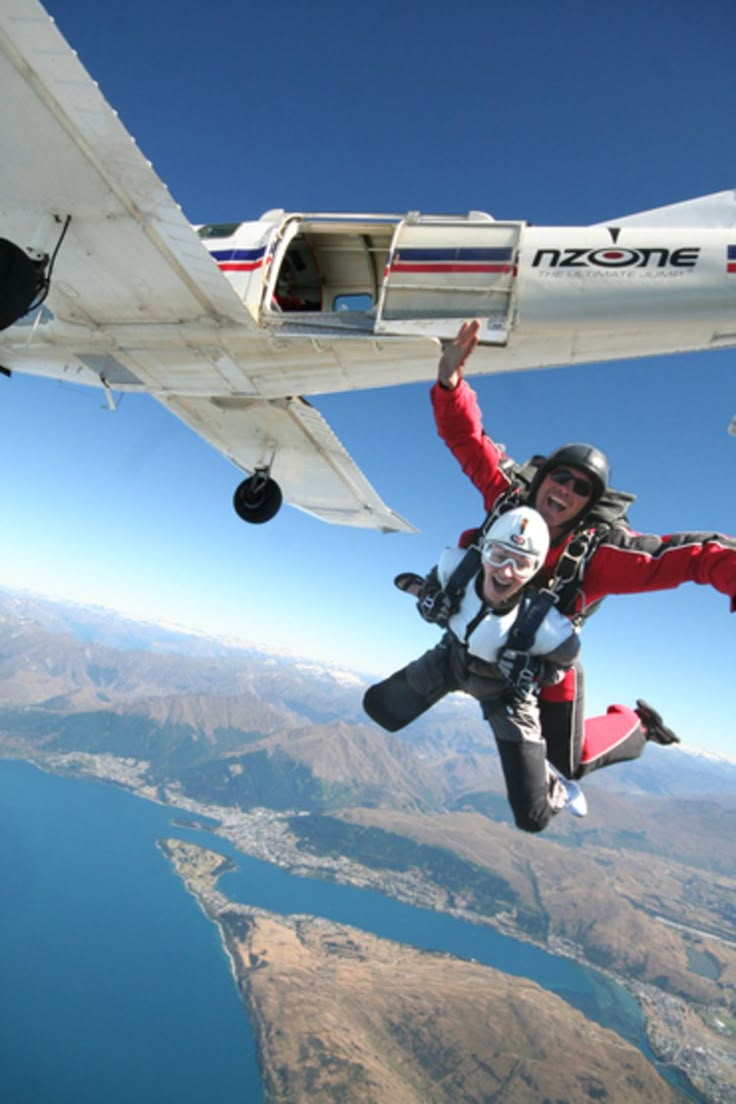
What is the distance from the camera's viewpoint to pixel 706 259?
15.4 ft

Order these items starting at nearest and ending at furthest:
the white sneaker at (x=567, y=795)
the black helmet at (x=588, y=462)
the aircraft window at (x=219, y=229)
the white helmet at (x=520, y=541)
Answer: the white helmet at (x=520, y=541), the black helmet at (x=588, y=462), the white sneaker at (x=567, y=795), the aircraft window at (x=219, y=229)

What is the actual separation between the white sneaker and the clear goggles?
181 cm

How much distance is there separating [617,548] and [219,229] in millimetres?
6728

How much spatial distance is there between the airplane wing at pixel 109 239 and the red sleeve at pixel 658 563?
4523 millimetres

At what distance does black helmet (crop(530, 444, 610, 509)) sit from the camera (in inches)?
131

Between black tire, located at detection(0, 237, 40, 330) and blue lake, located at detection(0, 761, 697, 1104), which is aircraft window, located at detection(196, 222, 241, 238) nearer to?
black tire, located at detection(0, 237, 40, 330)

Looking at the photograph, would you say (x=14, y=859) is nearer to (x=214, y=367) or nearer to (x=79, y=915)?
(x=79, y=915)

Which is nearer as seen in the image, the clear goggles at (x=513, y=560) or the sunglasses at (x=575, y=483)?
the clear goggles at (x=513, y=560)

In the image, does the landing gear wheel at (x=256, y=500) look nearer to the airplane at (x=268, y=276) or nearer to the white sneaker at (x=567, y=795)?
the airplane at (x=268, y=276)

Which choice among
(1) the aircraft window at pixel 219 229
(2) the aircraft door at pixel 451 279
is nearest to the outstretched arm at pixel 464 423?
(2) the aircraft door at pixel 451 279

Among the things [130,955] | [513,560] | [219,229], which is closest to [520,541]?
[513,560]

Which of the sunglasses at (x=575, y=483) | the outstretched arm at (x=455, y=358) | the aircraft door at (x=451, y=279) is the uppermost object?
the aircraft door at (x=451, y=279)

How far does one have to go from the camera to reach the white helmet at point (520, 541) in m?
2.96

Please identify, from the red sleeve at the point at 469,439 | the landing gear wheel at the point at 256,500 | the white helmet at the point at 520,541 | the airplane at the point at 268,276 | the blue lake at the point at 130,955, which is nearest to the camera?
the white helmet at the point at 520,541
